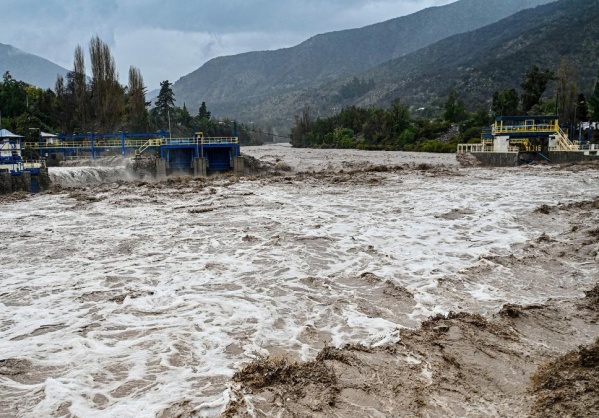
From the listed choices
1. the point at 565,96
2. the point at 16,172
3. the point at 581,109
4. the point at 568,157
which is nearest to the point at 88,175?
the point at 16,172

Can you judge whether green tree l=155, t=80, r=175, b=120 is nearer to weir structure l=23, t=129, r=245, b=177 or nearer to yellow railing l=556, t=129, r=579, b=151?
weir structure l=23, t=129, r=245, b=177

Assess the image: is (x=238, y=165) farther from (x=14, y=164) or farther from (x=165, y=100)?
(x=165, y=100)

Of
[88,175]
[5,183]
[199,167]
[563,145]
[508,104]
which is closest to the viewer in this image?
[5,183]

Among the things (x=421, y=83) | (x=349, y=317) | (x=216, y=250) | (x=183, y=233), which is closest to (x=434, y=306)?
(x=349, y=317)

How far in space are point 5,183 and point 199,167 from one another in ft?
51.8

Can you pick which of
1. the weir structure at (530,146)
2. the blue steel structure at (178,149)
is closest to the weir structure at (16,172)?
the blue steel structure at (178,149)

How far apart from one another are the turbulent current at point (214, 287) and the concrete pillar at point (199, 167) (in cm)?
2162

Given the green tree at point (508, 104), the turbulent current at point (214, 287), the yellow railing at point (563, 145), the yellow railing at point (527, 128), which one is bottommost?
the turbulent current at point (214, 287)

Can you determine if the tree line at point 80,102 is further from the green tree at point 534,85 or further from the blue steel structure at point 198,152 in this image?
the green tree at point 534,85

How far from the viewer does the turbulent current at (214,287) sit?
537cm

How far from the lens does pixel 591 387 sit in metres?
4.38

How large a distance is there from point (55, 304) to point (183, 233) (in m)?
6.06

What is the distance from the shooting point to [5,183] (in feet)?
86.9

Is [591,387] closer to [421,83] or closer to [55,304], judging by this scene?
[55,304]
